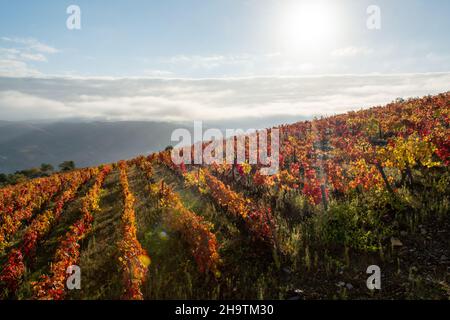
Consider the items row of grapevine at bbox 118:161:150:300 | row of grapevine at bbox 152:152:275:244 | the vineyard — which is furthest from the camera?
row of grapevine at bbox 152:152:275:244

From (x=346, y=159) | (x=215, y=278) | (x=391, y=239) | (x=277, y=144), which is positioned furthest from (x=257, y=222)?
(x=277, y=144)

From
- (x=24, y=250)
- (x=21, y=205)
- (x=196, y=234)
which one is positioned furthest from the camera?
(x=21, y=205)

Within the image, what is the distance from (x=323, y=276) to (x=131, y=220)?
8.20 metres

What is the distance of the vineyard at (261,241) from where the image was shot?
366 inches

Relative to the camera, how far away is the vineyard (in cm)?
931

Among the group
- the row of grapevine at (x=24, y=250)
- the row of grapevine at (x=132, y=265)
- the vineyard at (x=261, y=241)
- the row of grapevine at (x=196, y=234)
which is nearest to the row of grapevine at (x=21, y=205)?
the vineyard at (x=261, y=241)

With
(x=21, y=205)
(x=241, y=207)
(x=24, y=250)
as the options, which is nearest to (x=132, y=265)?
(x=241, y=207)

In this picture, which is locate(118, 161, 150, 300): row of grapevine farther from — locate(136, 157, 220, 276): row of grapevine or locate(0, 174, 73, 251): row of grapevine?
locate(0, 174, 73, 251): row of grapevine

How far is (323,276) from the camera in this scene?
9656 millimetres

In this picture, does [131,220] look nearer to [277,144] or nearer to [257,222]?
[257,222]

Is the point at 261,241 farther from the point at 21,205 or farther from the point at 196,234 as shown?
the point at 21,205

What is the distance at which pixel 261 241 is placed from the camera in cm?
1135

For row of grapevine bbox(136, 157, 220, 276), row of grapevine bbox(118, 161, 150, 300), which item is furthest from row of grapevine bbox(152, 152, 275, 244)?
row of grapevine bbox(118, 161, 150, 300)

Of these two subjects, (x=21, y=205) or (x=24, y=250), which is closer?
(x=24, y=250)
